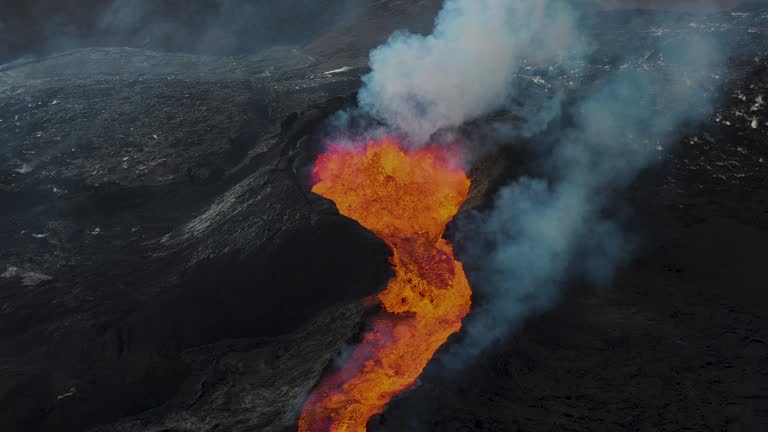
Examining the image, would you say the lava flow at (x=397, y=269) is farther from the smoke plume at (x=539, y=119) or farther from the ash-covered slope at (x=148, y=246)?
the smoke plume at (x=539, y=119)

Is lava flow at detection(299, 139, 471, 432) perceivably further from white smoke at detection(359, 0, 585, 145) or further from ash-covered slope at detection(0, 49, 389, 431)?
white smoke at detection(359, 0, 585, 145)

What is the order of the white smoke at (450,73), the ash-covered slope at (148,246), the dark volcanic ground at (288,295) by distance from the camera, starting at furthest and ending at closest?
1. the white smoke at (450,73)
2. the ash-covered slope at (148,246)
3. the dark volcanic ground at (288,295)

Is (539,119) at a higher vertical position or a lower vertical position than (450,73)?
lower

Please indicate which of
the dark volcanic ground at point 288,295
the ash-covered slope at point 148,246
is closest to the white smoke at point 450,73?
the dark volcanic ground at point 288,295

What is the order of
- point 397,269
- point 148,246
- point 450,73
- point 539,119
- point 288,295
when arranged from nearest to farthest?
1. point 397,269
2. point 288,295
3. point 148,246
4. point 539,119
5. point 450,73

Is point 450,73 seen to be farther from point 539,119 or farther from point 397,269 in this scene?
point 397,269

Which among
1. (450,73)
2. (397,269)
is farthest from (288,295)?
(450,73)

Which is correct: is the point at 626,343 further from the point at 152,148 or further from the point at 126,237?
the point at 152,148
